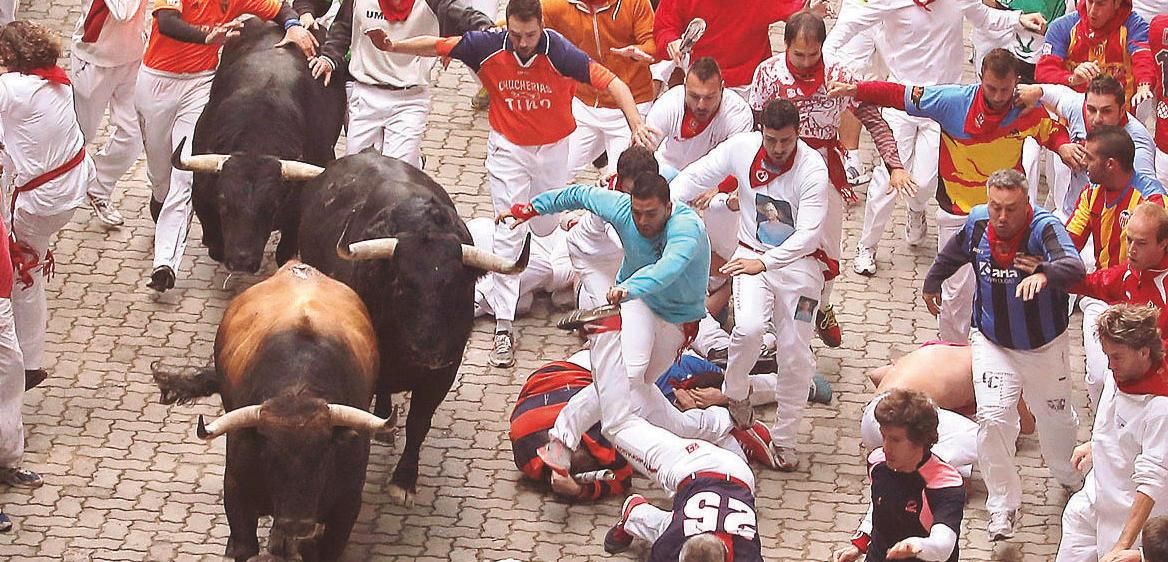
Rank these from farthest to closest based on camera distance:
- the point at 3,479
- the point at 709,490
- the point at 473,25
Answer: the point at 473,25
the point at 3,479
the point at 709,490

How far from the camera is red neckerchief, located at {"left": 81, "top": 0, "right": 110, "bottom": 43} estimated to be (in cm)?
1341

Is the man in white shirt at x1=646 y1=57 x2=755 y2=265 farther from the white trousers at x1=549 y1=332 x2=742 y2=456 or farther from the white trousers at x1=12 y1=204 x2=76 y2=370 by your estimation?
the white trousers at x1=12 y1=204 x2=76 y2=370

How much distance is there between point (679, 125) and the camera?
481 inches

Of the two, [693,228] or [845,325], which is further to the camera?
[845,325]

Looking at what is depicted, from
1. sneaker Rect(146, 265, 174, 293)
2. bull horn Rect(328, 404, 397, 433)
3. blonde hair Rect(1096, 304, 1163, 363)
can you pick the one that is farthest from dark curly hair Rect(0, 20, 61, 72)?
blonde hair Rect(1096, 304, 1163, 363)

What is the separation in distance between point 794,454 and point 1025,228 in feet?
6.96

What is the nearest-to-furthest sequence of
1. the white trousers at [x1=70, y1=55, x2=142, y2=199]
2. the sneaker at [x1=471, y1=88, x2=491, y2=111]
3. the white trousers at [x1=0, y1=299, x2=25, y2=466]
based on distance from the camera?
the white trousers at [x1=0, y1=299, x2=25, y2=466], the white trousers at [x1=70, y1=55, x2=142, y2=199], the sneaker at [x1=471, y1=88, x2=491, y2=111]

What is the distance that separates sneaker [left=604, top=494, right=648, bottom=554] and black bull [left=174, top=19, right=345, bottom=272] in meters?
3.14

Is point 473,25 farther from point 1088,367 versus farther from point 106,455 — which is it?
point 1088,367

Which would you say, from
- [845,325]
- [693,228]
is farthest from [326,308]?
[845,325]

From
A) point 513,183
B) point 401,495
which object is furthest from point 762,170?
point 401,495

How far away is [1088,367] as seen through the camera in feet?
36.8

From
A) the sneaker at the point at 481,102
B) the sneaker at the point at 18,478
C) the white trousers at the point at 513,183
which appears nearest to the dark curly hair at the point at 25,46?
the sneaker at the point at 18,478

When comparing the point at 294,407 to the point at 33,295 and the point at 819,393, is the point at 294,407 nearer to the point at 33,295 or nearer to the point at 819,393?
the point at 33,295
